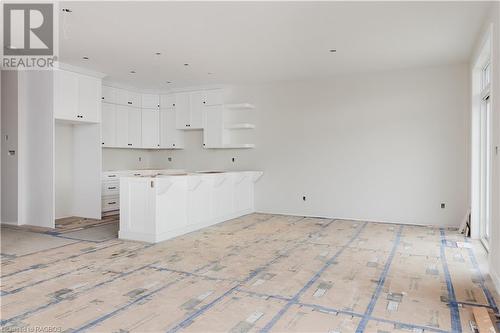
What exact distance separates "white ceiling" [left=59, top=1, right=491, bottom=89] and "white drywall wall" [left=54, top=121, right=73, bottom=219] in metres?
1.48

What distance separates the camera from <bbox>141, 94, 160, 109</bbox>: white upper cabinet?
328 inches

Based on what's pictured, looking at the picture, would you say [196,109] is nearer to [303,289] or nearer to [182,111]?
[182,111]

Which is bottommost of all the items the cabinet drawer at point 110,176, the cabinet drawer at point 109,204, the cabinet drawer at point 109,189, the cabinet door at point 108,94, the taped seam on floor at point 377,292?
the taped seam on floor at point 377,292

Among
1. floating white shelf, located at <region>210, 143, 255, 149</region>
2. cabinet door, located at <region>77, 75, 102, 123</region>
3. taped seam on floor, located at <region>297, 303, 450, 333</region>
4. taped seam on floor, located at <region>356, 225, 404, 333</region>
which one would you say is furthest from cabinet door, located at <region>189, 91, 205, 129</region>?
taped seam on floor, located at <region>297, 303, 450, 333</region>

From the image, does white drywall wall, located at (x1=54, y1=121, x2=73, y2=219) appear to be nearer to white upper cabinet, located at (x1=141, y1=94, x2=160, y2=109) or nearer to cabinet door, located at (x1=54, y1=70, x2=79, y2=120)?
cabinet door, located at (x1=54, y1=70, x2=79, y2=120)

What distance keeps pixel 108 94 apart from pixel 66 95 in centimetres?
145

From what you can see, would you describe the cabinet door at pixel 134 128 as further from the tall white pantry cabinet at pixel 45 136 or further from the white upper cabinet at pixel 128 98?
the tall white pantry cabinet at pixel 45 136

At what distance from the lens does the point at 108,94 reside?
24.6ft

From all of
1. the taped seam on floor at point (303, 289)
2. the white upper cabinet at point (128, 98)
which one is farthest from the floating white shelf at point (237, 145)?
the taped seam on floor at point (303, 289)

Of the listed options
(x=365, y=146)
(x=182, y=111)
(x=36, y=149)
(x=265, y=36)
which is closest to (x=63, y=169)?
(x=36, y=149)

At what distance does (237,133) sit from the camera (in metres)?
7.95

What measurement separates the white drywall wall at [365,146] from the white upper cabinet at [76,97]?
9.26 ft

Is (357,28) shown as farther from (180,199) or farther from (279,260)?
(180,199)

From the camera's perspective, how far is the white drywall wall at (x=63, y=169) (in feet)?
22.2
